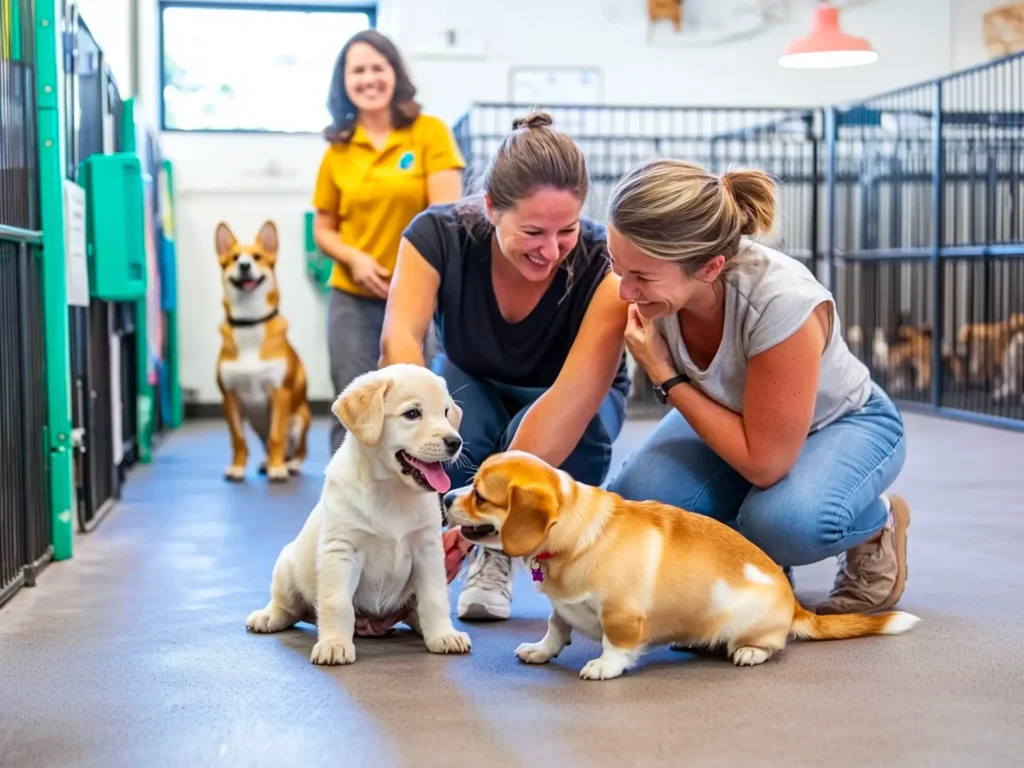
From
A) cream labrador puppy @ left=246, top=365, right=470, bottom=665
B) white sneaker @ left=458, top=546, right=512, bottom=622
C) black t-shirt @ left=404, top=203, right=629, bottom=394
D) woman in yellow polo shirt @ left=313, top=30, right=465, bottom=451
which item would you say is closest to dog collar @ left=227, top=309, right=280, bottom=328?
woman in yellow polo shirt @ left=313, top=30, right=465, bottom=451

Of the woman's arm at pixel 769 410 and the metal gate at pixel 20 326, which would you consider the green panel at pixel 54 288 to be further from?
the woman's arm at pixel 769 410

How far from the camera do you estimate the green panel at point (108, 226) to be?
3.72 metres

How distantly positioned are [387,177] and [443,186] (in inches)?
7.0

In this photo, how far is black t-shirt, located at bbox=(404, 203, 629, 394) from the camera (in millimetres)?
2566

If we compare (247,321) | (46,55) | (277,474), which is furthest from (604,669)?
(247,321)

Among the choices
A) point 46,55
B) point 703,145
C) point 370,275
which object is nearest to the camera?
point 46,55

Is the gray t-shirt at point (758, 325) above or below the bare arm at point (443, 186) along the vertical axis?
below

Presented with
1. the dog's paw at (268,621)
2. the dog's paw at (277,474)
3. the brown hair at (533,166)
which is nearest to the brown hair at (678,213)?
the brown hair at (533,166)

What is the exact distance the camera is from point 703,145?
8.16 metres

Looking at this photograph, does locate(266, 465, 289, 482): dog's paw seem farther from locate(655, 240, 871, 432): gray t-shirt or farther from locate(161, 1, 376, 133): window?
locate(161, 1, 376, 133): window

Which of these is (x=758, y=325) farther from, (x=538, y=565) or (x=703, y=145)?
(x=703, y=145)

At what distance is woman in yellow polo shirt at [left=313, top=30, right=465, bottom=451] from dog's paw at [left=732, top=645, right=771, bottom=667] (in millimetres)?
1887

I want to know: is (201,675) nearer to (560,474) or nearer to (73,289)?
(560,474)

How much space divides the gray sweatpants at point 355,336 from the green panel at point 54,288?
86 centimetres
